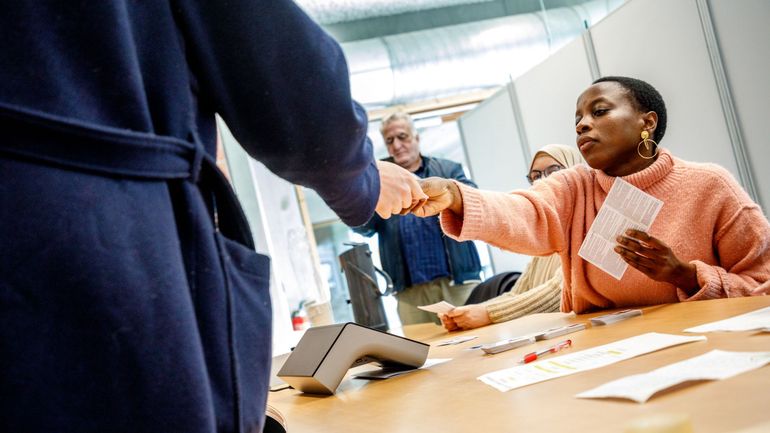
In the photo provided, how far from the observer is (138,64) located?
24.7 inches

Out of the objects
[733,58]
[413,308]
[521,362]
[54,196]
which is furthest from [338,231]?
[54,196]

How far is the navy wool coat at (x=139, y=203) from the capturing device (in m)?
0.53

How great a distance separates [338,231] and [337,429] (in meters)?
10.3

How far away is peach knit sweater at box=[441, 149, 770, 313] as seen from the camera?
1713 millimetres

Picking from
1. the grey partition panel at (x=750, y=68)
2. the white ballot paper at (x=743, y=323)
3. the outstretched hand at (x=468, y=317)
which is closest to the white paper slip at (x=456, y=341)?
the outstretched hand at (x=468, y=317)

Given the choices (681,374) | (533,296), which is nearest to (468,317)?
(533,296)

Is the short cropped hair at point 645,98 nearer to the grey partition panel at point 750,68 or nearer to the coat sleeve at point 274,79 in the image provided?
the grey partition panel at point 750,68

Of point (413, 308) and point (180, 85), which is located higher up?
point (180, 85)

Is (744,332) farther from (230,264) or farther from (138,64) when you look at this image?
(138,64)

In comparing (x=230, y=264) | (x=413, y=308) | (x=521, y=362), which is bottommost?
(x=413, y=308)

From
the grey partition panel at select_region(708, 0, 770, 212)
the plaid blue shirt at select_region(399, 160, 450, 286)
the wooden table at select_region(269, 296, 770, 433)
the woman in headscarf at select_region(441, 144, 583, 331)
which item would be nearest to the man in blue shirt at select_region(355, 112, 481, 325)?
Result: the plaid blue shirt at select_region(399, 160, 450, 286)

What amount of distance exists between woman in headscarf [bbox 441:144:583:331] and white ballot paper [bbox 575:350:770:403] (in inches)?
62.2

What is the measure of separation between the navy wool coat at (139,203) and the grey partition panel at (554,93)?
3200mm

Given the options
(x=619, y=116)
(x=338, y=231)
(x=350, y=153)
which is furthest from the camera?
(x=338, y=231)
